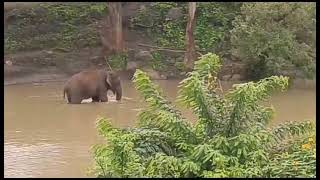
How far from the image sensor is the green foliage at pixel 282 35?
638 inches

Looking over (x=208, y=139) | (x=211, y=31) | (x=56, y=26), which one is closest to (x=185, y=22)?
(x=211, y=31)

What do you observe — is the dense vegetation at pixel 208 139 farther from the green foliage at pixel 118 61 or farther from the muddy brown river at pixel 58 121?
the green foliage at pixel 118 61

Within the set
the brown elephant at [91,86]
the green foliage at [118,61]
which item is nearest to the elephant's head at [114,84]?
the brown elephant at [91,86]

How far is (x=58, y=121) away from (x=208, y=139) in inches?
253

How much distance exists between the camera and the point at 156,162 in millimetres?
5516

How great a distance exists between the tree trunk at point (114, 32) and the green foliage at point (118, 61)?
20 centimetres

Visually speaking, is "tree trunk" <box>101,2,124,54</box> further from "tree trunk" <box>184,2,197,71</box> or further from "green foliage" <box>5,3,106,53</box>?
"tree trunk" <box>184,2,197,71</box>

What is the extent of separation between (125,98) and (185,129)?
9.10 meters

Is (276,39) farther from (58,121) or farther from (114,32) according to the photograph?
(58,121)

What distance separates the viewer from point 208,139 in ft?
19.6

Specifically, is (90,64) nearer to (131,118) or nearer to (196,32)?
(196,32)

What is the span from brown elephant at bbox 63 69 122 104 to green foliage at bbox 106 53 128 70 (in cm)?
519

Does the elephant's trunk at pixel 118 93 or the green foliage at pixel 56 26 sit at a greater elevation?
the green foliage at pixel 56 26

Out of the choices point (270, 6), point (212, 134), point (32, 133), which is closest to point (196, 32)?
point (270, 6)
